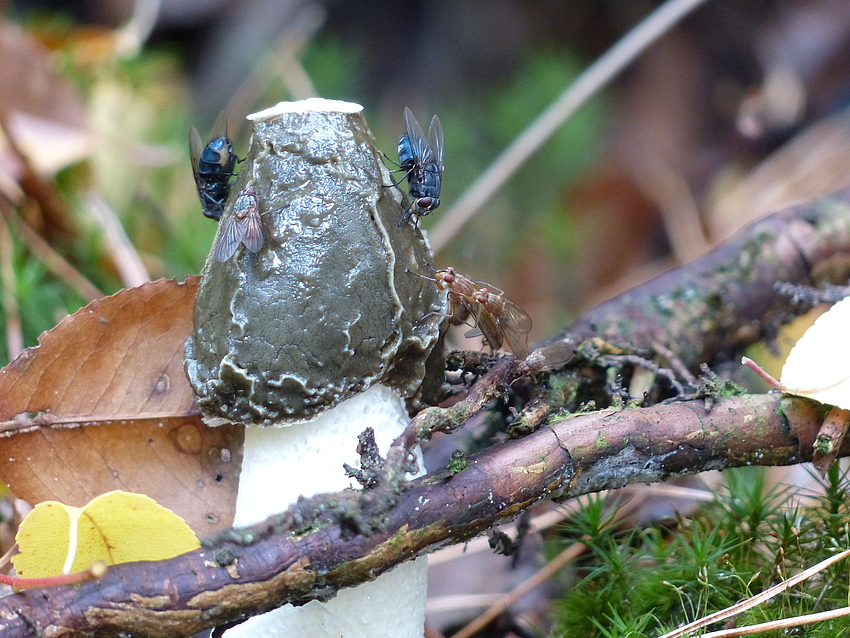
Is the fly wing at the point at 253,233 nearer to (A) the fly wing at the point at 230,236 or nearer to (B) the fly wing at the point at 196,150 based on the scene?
(A) the fly wing at the point at 230,236

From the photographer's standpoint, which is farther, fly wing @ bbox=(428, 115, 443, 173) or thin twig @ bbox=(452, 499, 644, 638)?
thin twig @ bbox=(452, 499, 644, 638)

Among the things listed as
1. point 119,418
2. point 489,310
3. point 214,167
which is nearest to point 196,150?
point 214,167

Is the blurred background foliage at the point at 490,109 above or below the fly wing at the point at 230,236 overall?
above

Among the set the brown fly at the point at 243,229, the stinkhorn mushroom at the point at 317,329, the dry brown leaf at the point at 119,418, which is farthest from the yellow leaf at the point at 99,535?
the brown fly at the point at 243,229

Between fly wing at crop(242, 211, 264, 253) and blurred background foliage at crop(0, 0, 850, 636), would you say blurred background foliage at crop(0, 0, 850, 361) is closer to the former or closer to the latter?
blurred background foliage at crop(0, 0, 850, 636)

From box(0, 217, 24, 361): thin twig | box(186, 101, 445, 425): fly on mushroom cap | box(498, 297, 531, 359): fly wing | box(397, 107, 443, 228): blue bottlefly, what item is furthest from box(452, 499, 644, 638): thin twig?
box(0, 217, 24, 361): thin twig

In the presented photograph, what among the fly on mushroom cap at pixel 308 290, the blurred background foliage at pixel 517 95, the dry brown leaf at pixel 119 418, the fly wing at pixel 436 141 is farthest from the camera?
the blurred background foliage at pixel 517 95
